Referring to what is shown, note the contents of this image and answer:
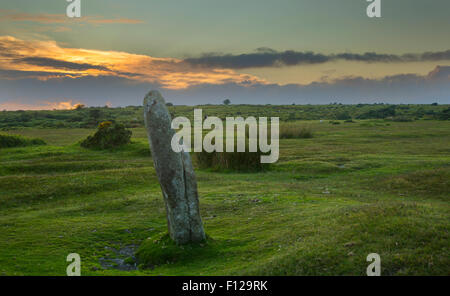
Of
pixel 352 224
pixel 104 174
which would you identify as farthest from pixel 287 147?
pixel 352 224

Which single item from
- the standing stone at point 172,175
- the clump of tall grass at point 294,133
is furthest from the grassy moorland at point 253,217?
the clump of tall grass at point 294,133

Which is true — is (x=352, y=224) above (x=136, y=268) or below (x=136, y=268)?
above

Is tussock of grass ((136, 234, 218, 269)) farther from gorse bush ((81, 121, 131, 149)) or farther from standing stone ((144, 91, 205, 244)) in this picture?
gorse bush ((81, 121, 131, 149))

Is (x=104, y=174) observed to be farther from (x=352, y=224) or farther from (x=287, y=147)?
(x=287, y=147)

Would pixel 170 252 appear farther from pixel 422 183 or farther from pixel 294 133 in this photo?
pixel 294 133

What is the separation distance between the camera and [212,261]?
11.1 metres

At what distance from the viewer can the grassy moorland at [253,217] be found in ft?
31.9

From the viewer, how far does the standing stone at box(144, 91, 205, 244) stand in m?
11.6

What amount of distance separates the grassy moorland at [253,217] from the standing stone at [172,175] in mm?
759

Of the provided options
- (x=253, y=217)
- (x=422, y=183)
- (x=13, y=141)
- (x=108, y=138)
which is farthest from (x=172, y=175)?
(x=13, y=141)

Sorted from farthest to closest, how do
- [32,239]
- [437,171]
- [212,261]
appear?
[437,171]
[32,239]
[212,261]

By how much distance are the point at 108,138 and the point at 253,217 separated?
27431 millimetres
